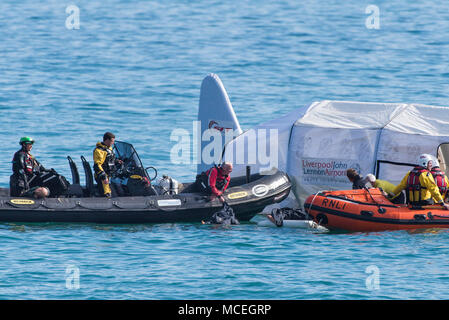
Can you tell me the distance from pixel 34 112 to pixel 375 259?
2127cm

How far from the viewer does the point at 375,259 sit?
15.7 m

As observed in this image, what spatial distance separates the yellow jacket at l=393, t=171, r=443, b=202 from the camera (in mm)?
17062

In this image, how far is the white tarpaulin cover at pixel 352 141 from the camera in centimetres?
1867

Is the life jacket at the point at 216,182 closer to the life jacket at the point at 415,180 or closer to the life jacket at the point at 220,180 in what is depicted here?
the life jacket at the point at 220,180

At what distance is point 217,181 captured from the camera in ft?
59.7

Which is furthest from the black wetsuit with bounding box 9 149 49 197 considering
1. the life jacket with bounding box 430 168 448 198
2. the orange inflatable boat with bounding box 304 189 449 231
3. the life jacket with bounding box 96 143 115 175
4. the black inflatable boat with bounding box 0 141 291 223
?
the life jacket with bounding box 430 168 448 198

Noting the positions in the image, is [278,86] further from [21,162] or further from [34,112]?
[21,162]

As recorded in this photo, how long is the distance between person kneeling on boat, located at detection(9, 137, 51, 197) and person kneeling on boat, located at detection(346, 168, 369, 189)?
6.52 m

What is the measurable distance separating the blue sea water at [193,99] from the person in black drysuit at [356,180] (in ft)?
4.30

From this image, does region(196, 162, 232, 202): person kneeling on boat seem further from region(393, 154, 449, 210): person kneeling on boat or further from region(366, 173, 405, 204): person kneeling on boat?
region(393, 154, 449, 210): person kneeling on boat

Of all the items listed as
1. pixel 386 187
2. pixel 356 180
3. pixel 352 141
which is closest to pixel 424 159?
pixel 386 187

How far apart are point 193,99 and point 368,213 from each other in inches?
793

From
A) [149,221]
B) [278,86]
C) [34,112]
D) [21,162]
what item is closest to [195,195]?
[149,221]

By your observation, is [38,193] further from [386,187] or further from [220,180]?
[386,187]
